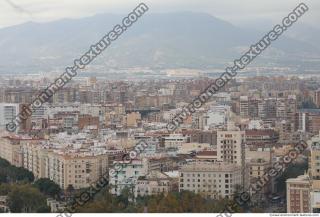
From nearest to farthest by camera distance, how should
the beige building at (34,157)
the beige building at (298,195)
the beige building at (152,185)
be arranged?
the beige building at (298,195) → the beige building at (152,185) → the beige building at (34,157)

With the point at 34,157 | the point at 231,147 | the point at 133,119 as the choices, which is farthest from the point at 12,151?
the point at 133,119

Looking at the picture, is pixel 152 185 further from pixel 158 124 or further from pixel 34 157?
pixel 158 124

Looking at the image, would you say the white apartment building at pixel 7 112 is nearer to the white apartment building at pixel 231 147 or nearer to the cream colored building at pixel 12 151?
the cream colored building at pixel 12 151

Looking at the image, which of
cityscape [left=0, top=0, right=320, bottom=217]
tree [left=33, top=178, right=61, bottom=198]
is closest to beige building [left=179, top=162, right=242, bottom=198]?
cityscape [left=0, top=0, right=320, bottom=217]

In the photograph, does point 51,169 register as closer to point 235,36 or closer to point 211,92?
point 211,92

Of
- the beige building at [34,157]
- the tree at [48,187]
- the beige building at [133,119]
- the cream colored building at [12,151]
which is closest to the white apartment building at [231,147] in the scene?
the tree at [48,187]

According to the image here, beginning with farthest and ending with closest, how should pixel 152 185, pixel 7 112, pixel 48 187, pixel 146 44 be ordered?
pixel 146 44
pixel 7 112
pixel 48 187
pixel 152 185
